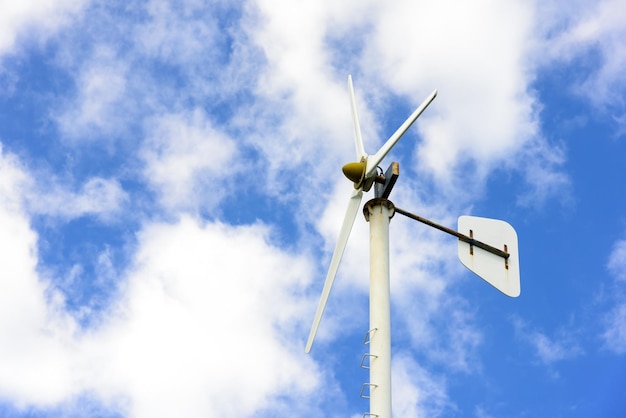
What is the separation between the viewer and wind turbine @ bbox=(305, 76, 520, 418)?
1695cm

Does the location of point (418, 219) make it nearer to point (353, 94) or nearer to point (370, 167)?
point (370, 167)

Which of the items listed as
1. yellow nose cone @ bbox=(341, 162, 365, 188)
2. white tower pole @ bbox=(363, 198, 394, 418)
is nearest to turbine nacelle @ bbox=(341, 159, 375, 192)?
yellow nose cone @ bbox=(341, 162, 365, 188)

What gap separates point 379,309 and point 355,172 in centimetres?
408

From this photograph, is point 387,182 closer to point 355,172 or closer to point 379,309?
point 355,172

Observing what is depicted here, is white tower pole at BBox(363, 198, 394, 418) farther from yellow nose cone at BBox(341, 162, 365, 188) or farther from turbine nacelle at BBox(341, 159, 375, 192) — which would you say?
yellow nose cone at BBox(341, 162, 365, 188)

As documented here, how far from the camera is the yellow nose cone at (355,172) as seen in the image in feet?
65.3

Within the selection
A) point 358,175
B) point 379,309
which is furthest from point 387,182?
point 379,309

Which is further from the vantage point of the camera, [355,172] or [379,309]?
[355,172]

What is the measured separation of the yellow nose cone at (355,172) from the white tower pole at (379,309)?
843 mm

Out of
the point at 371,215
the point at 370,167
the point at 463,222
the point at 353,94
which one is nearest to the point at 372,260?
the point at 371,215

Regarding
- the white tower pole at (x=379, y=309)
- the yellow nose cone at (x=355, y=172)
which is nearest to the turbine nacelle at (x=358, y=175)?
the yellow nose cone at (x=355, y=172)

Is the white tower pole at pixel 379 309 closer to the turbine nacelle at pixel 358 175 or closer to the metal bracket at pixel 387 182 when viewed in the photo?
the metal bracket at pixel 387 182

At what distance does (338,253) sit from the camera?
19.7 m

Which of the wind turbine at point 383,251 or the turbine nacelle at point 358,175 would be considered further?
the turbine nacelle at point 358,175
